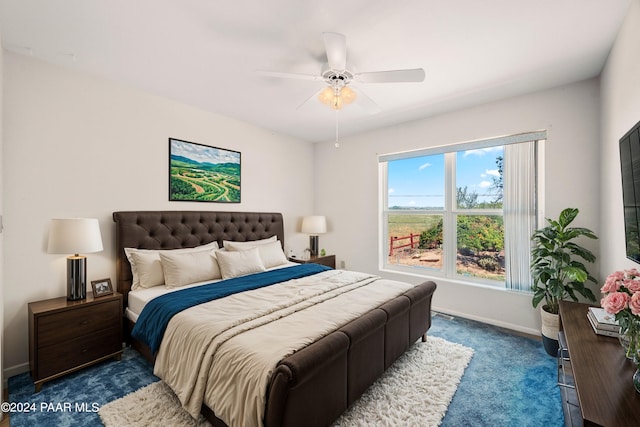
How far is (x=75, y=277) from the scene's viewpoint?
2285 mm

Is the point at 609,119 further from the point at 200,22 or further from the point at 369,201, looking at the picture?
the point at 200,22

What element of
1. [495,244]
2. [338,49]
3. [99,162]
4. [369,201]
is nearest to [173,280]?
[99,162]

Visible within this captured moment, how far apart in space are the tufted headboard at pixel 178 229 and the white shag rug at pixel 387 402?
44.6 inches

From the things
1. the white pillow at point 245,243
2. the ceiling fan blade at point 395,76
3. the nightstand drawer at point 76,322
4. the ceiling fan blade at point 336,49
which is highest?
the ceiling fan blade at point 336,49

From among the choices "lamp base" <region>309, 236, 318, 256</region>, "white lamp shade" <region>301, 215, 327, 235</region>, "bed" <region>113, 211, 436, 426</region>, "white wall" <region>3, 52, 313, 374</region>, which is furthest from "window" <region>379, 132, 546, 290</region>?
"white wall" <region>3, 52, 313, 374</region>

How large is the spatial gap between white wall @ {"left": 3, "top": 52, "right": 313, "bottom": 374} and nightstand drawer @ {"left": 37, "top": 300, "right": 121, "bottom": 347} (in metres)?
0.46

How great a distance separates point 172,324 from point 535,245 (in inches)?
139

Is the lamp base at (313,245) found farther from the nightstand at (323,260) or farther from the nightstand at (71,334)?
the nightstand at (71,334)

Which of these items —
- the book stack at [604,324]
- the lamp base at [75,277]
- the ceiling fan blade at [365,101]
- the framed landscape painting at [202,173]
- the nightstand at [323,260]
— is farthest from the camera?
the nightstand at [323,260]

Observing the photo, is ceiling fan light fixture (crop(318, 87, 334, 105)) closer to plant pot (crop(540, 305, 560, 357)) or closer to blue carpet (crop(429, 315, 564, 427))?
blue carpet (crop(429, 315, 564, 427))

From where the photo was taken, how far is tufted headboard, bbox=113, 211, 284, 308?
106 inches

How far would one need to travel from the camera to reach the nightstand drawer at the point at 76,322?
2043mm

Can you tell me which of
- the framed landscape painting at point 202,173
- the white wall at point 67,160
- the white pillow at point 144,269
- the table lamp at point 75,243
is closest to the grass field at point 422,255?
the framed landscape painting at point 202,173

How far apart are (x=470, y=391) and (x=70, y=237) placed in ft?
10.7
